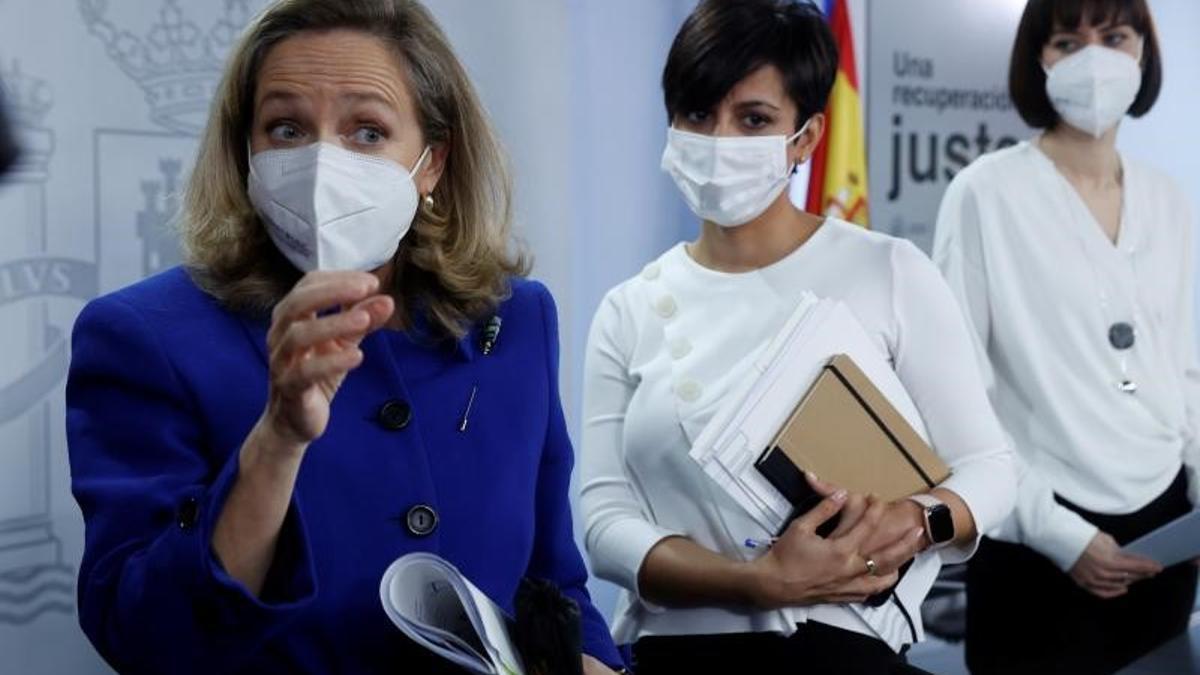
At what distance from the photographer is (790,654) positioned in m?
2.44

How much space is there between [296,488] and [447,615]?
23 centimetres

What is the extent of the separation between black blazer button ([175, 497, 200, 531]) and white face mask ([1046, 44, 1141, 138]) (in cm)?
238

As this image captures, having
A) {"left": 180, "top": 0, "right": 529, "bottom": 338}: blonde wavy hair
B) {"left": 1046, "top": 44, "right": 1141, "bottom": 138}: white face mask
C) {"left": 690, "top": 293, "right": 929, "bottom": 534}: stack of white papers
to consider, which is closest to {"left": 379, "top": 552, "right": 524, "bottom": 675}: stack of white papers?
{"left": 180, "top": 0, "right": 529, "bottom": 338}: blonde wavy hair

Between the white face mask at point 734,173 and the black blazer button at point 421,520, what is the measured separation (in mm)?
1009

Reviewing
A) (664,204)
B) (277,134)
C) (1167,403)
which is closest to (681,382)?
(277,134)

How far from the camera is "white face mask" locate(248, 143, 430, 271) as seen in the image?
187 cm

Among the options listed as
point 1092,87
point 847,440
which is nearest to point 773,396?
point 847,440

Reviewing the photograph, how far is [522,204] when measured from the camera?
3609 millimetres

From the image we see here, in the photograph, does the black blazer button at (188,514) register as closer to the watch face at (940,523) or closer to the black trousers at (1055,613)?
the watch face at (940,523)

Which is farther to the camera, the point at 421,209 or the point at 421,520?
the point at 421,209

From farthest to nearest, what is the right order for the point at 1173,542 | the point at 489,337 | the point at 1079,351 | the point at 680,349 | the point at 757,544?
the point at 1079,351 < the point at 1173,542 < the point at 680,349 < the point at 757,544 < the point at 489,337

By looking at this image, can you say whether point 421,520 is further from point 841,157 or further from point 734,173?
point 841,157

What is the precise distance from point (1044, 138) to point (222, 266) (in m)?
2.22

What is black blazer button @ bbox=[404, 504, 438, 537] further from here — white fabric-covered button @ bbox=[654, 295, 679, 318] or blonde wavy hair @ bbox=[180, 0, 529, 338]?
white fabric-covered button @ bbox=[654, 295, 679, 318]
